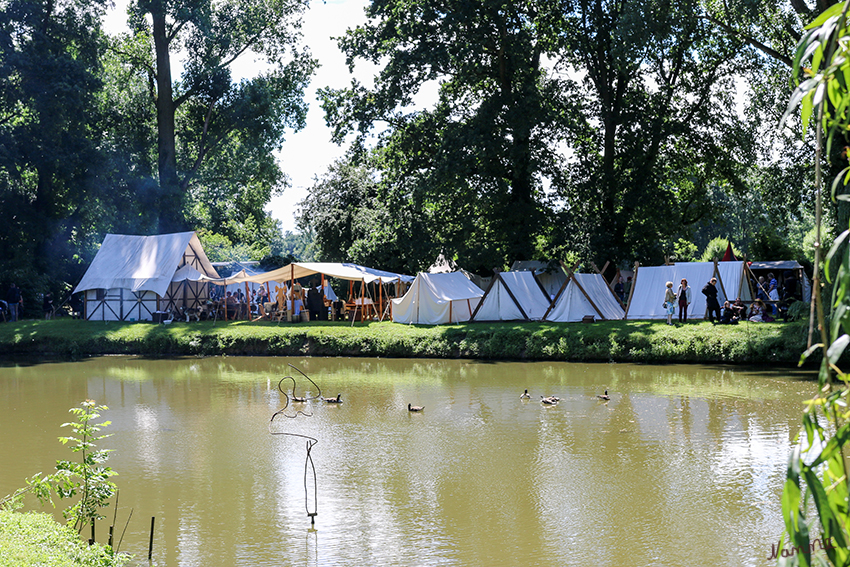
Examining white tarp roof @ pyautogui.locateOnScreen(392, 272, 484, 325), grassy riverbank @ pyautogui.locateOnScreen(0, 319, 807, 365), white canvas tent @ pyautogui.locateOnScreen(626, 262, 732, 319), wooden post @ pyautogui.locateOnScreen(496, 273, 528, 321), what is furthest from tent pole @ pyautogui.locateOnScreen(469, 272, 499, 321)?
white canvas tent @ pyautogui.locateOnScreen(626, 262, 732, 319)

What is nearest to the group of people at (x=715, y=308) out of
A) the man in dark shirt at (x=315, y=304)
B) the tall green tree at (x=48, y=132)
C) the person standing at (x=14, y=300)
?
the man in dark shirt at (x=315, y=304)

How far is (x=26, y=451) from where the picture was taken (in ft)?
35.3

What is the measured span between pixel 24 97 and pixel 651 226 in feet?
83.9

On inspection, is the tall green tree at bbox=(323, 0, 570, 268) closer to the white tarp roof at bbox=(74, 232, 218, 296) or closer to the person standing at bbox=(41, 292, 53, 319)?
the white tarp roof at bbox=(74, 232, 218, 296)

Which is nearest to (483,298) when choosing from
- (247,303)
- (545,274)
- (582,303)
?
(582,303)

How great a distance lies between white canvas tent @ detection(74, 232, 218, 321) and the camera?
3095 cm

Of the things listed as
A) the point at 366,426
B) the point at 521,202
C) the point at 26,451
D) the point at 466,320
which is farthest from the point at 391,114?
the point at 26,451

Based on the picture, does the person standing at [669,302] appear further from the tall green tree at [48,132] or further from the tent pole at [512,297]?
the tall green tree at [48,132]

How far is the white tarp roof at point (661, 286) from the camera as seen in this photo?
24.0 metres

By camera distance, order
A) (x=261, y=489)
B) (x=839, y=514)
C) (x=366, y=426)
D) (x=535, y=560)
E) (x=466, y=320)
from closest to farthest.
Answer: (x=839, y=514)
(x=535, y=560)
(x=261, y=489)
(x=366, y=426)
(x=466, y=320)

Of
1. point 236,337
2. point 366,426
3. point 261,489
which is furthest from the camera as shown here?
point 236,337

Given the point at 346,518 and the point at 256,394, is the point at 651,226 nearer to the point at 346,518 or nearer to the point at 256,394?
the point at 256,394

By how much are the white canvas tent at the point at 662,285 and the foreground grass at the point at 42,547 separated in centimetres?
2085

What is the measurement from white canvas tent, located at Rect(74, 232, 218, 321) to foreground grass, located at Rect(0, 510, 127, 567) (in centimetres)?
2597
